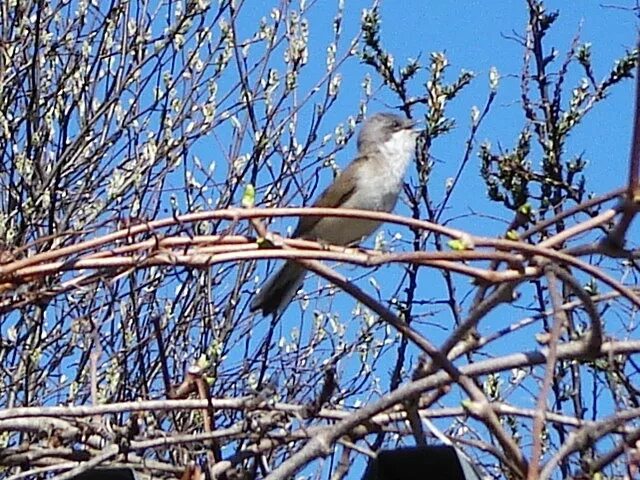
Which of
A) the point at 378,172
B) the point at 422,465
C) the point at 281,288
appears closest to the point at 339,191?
the point at 378,172

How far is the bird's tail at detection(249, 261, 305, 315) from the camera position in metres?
4.48

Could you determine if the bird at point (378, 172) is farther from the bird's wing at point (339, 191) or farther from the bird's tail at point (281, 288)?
the bird's tail at point (281, 288)

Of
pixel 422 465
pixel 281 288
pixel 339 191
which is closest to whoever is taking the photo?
pixel 422 465

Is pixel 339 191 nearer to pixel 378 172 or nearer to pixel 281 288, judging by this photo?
pixel 378 172

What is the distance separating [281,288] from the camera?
14.7 ft

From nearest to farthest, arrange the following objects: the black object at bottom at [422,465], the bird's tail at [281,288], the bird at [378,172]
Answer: the black object at bottom at [422,465], the bird's tail at [281,288], the bird at [378,172]

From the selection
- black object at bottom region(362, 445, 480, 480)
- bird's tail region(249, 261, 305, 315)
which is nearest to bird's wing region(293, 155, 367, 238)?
bird's tail region(249, 261, 305, 315)

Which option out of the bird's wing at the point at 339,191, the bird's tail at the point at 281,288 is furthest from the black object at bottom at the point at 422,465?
the bird's wing at the point at 339,191

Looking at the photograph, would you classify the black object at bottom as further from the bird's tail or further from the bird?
the bird

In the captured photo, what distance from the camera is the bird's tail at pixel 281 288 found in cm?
448

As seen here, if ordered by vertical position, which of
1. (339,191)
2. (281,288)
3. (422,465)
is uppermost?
(339,191)

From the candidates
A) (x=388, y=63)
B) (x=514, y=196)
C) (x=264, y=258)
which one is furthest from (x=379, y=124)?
(x=264, y=258)

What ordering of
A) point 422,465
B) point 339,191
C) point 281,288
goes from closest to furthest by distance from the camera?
point 422,465
point 281,288
point 339,191

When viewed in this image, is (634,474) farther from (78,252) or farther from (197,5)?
(197,5)
